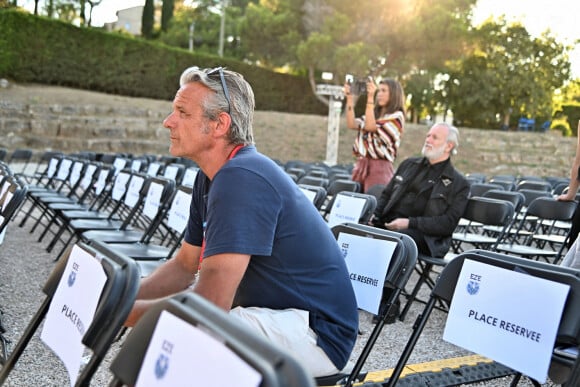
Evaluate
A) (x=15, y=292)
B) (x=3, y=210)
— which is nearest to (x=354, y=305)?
(x=3, y=210)

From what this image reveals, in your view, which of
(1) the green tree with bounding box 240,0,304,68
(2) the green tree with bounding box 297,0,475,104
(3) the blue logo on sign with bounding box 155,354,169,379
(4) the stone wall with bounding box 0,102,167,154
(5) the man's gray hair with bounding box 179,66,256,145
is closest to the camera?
(3) the blue logo on sign with bounding box 155,354,169,379

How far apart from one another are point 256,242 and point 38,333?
107 inches

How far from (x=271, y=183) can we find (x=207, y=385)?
93 centimetres

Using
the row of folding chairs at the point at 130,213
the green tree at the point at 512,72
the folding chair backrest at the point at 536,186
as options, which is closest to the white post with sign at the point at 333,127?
the green tree at the point at 512,72

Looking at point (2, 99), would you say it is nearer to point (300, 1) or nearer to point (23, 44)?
point (23, 44)

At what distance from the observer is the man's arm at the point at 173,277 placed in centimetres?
243

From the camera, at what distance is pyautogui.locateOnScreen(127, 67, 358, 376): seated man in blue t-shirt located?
1.88 metres

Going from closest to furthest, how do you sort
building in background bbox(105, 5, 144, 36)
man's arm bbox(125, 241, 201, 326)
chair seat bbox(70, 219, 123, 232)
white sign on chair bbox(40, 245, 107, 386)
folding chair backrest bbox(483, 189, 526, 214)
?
1. white sign on chair bbox(40, 245, 107, 386)
2. man's arm bbox(125, 241, 201, 326)
3. chair seat bbox(70, 219, 123, 232)
4. folding chair backrest bbox(483, 189, 526, 214)
5. building in background bbox(105, 5, 144, 36)

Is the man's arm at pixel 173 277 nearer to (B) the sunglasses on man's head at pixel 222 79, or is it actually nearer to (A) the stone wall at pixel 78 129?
(B) the sunglasses on man's head at pixel 222 79

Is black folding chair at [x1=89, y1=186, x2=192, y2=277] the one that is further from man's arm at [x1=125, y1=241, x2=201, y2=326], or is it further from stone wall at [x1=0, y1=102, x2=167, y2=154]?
stone wall at [x1=0, y1=102, x2=167, y2=154]

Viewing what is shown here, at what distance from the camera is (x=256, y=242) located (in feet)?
6.17

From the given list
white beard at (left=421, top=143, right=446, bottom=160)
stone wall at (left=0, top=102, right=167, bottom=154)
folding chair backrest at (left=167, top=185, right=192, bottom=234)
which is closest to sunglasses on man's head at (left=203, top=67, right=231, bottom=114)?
folding chair backrest at (left=167, top=185, right=192, bottom=234)

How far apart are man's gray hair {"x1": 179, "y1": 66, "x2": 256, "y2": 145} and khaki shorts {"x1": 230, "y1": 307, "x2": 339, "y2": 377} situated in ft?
2.08

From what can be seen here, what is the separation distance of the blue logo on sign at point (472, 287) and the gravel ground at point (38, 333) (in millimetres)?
1366
